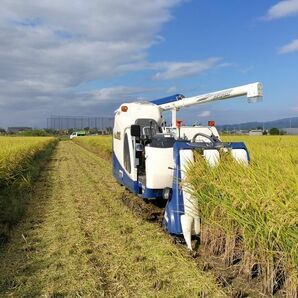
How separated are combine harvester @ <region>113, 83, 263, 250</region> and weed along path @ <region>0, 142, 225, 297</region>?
0.59 metres

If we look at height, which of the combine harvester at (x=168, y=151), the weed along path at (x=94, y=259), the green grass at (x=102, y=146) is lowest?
the weed along path at (x=94, y=259)

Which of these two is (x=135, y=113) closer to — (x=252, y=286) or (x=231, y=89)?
(x=231, y=89)

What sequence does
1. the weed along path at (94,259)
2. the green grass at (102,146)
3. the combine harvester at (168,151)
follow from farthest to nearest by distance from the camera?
the green grass at (102,146) < the combine harvester at (168,151) < the weed along path at (94,259)

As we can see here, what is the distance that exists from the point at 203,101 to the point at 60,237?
12.0 feet

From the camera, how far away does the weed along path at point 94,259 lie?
4.74 metres

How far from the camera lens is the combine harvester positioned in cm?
602

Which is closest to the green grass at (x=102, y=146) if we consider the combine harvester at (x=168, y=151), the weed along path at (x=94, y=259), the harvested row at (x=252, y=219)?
the combine harvester at (x=168, y=151)

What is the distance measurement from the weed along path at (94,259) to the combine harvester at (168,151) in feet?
1.95

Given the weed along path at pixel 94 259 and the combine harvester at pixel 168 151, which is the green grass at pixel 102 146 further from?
the weed along path at pixel 94 259

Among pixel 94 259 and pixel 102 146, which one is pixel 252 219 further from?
pixel 102 146

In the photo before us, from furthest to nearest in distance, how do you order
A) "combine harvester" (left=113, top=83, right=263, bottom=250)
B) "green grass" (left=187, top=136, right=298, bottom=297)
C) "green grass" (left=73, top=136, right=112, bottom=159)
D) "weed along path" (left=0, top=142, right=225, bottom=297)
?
"green grass" (left=73, top=136, right=112, bottom=159)
"combine harvester" (left=113, top=83, right=263, bottom=250)
"weed along path" (left=0, top=142, right=225, bottom=297)
"green grass" (left=187, top=136, right=298, bottom=297)

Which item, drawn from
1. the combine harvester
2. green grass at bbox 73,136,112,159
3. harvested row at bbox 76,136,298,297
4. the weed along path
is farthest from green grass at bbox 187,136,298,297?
green grass at bbox 73,136,112,159

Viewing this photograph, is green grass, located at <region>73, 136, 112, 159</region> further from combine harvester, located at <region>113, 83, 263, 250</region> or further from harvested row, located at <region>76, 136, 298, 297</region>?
harvested row, located at <region>76, 136, 298, 297</region>

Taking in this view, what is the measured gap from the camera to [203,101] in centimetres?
778
